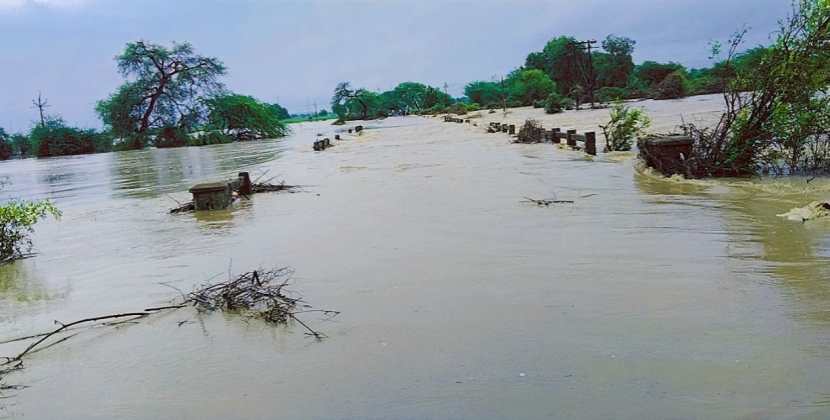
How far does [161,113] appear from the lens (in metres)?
55.5

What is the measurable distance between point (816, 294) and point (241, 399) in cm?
400

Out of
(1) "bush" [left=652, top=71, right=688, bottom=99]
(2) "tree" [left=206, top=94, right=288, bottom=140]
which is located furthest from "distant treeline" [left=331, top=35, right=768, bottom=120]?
(2) "tree" [left=206, top=94, right=288, bottom=140]

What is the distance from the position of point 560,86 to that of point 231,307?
8469 cm

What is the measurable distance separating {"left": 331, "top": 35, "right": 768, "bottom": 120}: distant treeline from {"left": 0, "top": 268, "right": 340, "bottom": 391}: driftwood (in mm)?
39579

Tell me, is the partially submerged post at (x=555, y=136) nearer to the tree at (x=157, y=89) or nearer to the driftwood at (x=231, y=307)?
the driftwood at (x=231, y=307)

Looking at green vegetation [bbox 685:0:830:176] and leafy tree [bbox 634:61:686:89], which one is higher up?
leafy tree [bbox 634:61:686:89]

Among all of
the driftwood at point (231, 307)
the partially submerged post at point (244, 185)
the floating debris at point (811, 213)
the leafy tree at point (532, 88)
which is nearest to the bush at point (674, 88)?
the leafy tree at point (532, 88)

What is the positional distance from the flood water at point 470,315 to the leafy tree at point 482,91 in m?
92.5

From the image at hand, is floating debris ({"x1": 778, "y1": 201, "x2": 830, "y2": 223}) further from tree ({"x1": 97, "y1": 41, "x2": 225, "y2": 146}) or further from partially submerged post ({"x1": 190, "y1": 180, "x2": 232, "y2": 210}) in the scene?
tree ({"x1": 97, "y1": 41, "x2": 225, "y2": 146})

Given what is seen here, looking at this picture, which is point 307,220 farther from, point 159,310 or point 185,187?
Result: point 185,187

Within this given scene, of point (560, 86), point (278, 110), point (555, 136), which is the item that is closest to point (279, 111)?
point (278, 110)

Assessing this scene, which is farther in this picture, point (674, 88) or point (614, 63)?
point (614, 63)

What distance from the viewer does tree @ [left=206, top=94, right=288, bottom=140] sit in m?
54.8

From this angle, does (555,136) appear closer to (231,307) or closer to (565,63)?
(231,307)
